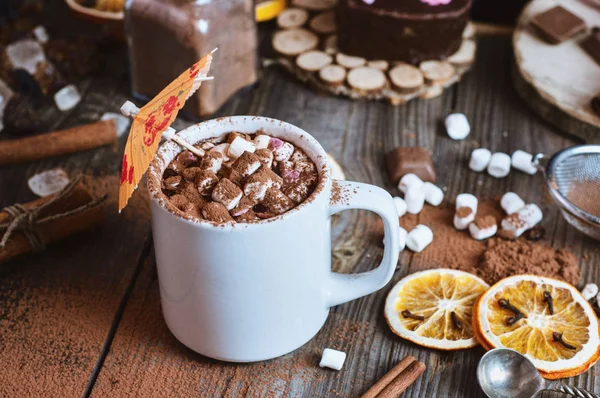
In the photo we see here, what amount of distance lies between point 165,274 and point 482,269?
588mm

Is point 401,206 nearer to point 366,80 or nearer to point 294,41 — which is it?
point 366,80

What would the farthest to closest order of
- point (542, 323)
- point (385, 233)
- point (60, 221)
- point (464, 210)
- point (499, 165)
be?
point (499, 165) < point (464, 210) < point (60, 221) < point (542, 323) < point (385, 233)

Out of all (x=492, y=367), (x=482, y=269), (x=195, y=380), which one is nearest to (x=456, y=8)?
(x=482, y=269)

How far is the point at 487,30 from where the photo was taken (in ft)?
6.61

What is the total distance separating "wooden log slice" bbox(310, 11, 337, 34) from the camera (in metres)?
1.91

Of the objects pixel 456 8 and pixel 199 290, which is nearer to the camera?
pixel 199 290

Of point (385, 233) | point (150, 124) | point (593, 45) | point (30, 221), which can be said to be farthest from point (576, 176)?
point (30, 221)

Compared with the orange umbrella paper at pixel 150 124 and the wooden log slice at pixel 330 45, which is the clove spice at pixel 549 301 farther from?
the wooden log slice at pixel 330 45

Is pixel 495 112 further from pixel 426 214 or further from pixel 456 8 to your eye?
pixel 426 214

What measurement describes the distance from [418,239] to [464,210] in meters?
0.13

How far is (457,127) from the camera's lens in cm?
164

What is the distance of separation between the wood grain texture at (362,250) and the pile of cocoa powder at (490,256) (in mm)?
30

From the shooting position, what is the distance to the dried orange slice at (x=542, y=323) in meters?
1.13

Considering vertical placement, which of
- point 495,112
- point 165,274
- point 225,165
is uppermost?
point 225,165
